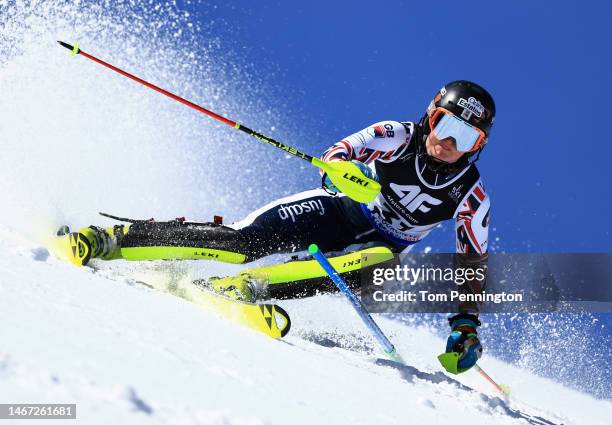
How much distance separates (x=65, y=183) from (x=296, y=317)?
2.14m

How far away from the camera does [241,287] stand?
422 centimetres

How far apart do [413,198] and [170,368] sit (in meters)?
3.29

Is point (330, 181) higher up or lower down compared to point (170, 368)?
higher up

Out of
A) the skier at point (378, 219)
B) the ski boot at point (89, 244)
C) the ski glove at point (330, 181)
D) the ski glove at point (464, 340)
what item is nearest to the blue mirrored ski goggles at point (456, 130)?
the skier at point (378, 219)

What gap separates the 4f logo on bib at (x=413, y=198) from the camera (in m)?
4.92

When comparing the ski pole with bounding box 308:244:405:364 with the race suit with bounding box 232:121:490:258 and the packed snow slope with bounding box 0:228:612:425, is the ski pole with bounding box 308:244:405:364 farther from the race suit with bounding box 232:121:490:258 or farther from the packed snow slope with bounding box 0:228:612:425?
the race suit with bounding box 232:121:490:258

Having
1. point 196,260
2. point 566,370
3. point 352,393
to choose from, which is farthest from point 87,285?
point 566,370

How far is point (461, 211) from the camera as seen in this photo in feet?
16.0

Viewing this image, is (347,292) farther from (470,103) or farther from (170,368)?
(170,368)

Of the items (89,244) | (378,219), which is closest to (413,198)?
(378,219)

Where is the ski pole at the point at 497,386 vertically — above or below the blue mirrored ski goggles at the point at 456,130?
below

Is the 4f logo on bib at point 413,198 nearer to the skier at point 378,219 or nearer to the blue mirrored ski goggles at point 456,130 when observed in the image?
the skier at point 378,219

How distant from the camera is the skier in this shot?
4262 mm

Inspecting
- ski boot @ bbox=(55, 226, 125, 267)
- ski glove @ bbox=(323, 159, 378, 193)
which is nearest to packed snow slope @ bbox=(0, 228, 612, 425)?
ski boot @ bbox=(55, 226, 125, 267)
